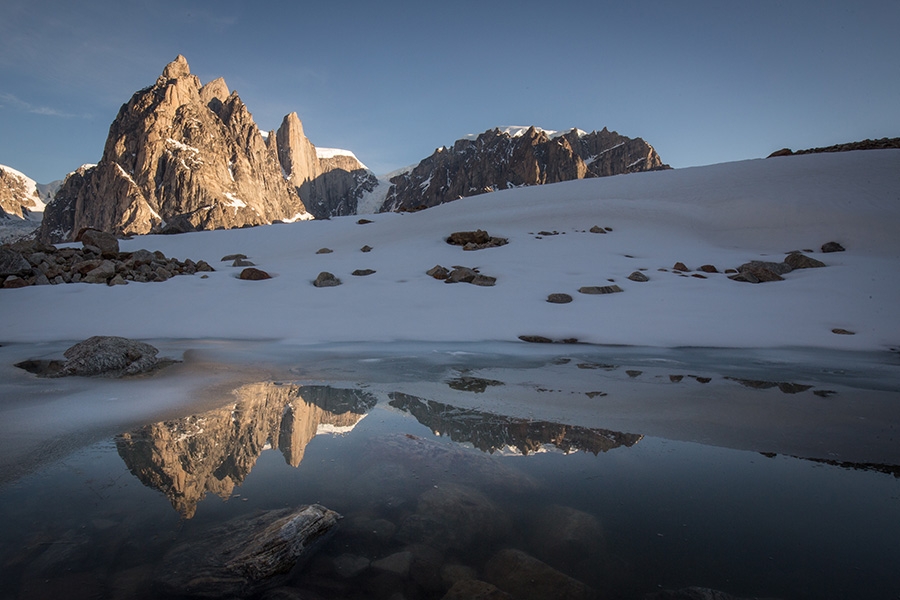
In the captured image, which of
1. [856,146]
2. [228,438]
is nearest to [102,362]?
[228,438]

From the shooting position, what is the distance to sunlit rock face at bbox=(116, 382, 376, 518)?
2.46 m

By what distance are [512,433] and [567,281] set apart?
7.80m

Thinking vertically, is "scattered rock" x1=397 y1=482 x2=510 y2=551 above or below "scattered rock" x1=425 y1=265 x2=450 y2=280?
below

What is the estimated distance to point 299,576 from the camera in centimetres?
177

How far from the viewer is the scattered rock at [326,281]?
10.2m

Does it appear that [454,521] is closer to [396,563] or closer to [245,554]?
[396,563]

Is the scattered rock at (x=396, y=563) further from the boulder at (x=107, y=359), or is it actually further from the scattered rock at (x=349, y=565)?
the boulder at (x=107, y=359)

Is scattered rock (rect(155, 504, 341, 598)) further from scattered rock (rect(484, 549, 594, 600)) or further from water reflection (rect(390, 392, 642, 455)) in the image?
water reflection (rect(390, 392, 642, 455))

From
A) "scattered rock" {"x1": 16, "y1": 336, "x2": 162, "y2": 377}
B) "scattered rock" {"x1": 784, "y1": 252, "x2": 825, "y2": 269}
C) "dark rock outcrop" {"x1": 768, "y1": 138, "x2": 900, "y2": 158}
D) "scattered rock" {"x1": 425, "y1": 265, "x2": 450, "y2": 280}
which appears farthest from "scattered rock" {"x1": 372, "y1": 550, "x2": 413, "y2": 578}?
"dark rock outcrop" {"x1": 768, "y1": 138, "x2": 900, "y2": 158}

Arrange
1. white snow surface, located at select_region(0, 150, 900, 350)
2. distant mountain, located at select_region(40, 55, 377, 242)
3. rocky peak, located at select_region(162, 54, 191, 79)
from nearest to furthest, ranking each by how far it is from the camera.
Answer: white snow surface, located at select_region(0, 150, 900, 350), distant mountain, located at select_region(40, 55, 377, 242), rocky peak, located at select_region(162, 54, 191, 79)

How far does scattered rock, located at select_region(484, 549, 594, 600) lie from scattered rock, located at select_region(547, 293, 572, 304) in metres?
7.40

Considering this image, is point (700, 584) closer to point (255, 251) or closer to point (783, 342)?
point (783, 342)

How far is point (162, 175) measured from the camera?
352 ft

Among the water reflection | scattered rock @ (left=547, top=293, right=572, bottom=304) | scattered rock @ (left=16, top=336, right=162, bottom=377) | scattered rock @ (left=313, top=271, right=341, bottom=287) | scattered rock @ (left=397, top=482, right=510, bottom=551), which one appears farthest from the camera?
scattered rock @ (left=313, top=271, right=341, bottom=287)
